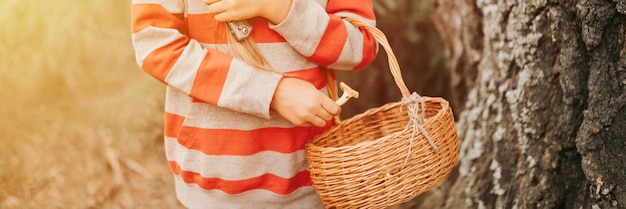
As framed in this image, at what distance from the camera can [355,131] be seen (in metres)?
1.99

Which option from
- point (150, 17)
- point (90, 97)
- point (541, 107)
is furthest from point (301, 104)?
point (90, 97)

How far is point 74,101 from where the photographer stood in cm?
Result: 406

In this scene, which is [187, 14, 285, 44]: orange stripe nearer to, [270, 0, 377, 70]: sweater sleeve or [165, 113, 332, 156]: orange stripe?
[270, 0, 377, 70]: sweater sleeve

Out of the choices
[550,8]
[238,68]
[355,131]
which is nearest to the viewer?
[238,68]

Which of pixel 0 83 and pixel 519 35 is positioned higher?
pixel 519 35

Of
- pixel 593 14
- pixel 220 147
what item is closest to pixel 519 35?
pixel 593 14

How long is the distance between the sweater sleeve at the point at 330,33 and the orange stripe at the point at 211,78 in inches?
6.0

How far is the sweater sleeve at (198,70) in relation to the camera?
166 cm

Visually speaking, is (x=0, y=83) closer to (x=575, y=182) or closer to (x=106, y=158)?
(x=106, y=158)

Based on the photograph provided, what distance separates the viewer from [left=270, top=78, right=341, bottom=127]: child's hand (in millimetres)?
1661

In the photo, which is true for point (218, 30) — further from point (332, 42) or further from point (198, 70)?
point (332, 42)

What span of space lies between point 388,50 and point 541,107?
770mm

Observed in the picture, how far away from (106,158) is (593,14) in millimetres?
2733

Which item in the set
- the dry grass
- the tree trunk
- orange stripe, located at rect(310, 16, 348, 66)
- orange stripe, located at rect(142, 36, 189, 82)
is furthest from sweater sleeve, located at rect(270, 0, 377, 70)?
the dry grass
